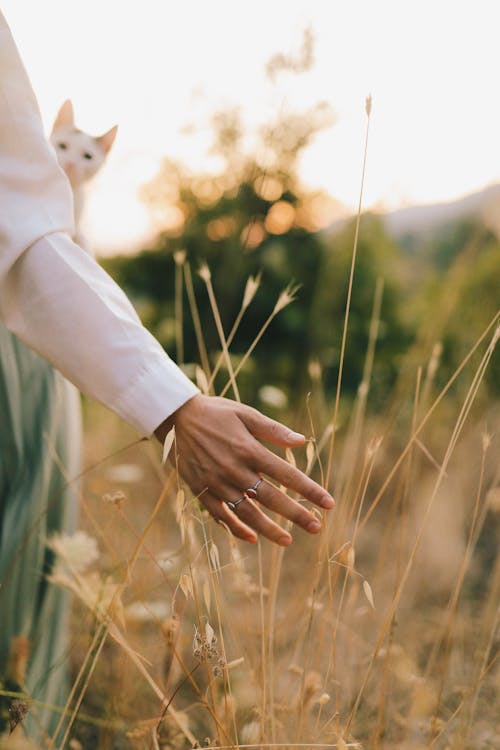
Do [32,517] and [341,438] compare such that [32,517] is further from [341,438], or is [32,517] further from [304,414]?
[341,438]

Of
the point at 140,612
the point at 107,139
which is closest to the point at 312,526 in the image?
the point at 140,612

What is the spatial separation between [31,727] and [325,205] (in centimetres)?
246

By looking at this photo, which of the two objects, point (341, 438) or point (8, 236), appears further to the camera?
point (341, 438)

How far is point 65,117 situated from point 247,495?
878mm

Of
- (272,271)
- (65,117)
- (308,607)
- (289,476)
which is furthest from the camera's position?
(272,271)

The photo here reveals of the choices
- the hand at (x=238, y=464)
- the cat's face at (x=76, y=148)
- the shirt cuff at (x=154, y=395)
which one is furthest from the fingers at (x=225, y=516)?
the cat's face at (x=76, y=148)

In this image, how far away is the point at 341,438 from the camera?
9.78 ft

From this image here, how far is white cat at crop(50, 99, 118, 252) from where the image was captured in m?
1.15

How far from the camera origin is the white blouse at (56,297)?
703mm

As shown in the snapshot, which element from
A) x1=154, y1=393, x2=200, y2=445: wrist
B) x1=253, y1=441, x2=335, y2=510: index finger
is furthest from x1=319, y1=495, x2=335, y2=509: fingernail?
x1=154, y1=393, x2=200, y2=445: wrist

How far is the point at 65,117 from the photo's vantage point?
119 cm

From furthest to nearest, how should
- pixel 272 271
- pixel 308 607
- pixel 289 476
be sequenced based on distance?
pixel 272 271 < pixel 308 607 < pixel 289 476

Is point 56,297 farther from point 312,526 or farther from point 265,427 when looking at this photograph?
point 312,526

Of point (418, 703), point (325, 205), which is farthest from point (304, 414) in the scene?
point (418, 703)
